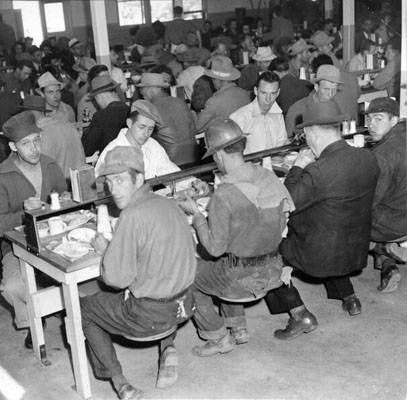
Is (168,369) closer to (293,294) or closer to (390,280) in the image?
(293,294)

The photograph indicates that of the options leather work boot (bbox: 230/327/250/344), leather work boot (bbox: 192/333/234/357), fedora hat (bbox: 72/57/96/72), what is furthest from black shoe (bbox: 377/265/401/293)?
fedora hat (bbox: 72/57/96/72)

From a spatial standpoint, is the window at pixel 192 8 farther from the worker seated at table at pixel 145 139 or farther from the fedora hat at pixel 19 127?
the fedora hat at pixel 19 127

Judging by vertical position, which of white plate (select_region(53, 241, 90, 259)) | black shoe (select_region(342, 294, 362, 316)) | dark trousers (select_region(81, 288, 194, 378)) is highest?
white plate (select_region(53, 241, 90, 259))

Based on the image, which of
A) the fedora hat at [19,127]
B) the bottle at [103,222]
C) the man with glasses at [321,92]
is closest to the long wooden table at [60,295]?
the bottle at [103,222]

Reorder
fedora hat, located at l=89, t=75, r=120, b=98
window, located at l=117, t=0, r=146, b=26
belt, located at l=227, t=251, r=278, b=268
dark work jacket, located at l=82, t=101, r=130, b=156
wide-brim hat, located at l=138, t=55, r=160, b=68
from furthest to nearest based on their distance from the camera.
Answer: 1. window, located at l=117, t=0, r=146, b=26
2. wide-brim hat, located at l=138, t=55, r=160, b=68
3. fedora hat, located at l=89, t=75, r=120, b=98
4. dark work jacket, located at l=82, t=101, r=130, b=156
5. belt, located at l=227, t=251, r=278, b=268

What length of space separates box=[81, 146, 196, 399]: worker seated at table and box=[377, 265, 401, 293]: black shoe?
1972 millimetres

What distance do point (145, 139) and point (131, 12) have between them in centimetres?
1517

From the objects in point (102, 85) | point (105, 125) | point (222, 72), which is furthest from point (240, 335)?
point (222, 72)

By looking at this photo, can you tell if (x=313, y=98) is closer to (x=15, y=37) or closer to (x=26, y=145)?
(x=26, y=145)

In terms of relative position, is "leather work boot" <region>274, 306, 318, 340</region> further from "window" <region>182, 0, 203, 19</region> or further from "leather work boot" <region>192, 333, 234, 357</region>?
"window" <region>182, 0, 203, 19</region>

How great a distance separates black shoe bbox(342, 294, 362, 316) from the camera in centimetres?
467

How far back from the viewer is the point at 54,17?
1852 cm

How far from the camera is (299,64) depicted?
372 inches

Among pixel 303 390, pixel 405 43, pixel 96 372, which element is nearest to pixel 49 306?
pixel 96 372
